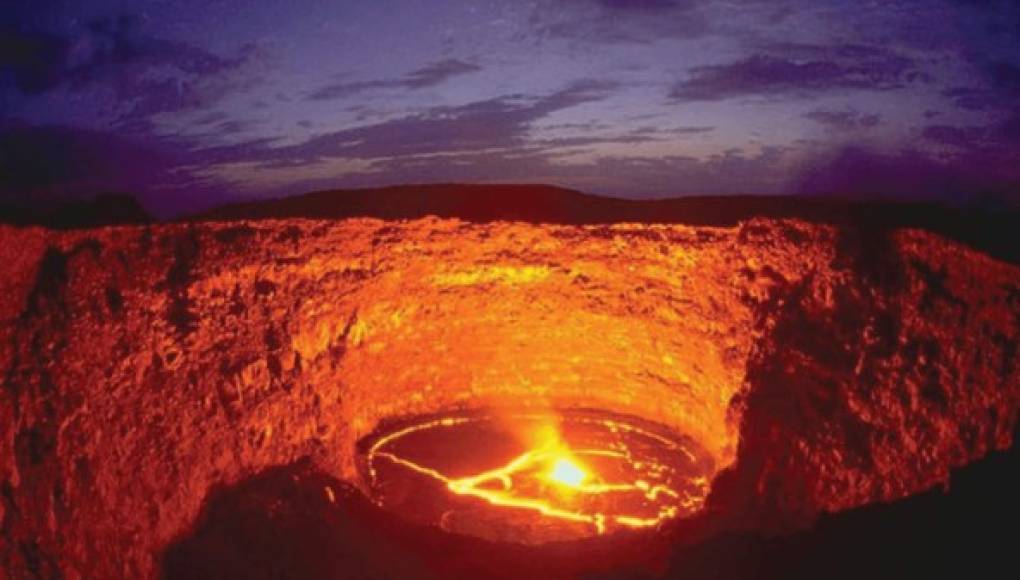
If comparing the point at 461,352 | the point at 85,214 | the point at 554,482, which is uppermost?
the point at 85,214

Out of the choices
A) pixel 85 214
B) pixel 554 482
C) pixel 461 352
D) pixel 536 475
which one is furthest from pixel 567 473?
pixel 85 214

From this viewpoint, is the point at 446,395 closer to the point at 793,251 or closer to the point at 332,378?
the point at 332,378

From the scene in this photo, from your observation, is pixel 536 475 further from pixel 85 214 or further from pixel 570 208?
pixel 85 214

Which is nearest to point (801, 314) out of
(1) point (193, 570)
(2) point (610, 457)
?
(2) point (610, 457)

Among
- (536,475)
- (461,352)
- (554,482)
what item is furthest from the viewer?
(461,352)

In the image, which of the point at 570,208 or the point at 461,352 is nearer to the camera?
the point at 570,208

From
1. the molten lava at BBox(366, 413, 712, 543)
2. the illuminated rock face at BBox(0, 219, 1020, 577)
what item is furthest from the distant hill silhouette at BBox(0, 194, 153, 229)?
the molten lava at BBox(366, 413, 712, 543)

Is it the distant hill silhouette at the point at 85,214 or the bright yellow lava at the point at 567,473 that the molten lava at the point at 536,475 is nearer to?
the bright yellow lava at the point at 567,473
